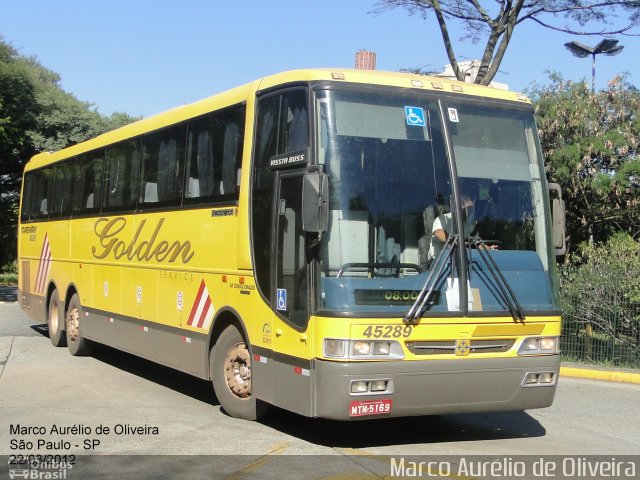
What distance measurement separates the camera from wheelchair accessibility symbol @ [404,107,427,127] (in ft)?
24.6

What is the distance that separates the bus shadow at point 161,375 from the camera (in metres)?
10.6

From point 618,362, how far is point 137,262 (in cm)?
818

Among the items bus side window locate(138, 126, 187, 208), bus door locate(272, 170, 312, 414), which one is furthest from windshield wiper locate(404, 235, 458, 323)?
bus side window locate(138, 126, 187, 208)

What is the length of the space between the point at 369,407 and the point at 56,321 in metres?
9.69

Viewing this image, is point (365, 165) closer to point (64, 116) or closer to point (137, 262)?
point (137, 262)

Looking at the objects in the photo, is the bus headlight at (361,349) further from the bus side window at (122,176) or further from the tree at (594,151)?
the tree at (594,151)

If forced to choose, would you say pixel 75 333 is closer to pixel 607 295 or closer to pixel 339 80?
pixel 339 80

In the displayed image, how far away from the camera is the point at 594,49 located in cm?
1969

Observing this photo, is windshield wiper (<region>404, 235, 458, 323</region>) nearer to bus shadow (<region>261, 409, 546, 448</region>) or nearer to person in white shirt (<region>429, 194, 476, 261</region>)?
person in white shirt (<region>429, 194, 476, 261</region>)

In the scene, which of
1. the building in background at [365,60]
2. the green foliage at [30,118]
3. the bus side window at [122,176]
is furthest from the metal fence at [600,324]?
the green foliage at [30,118]

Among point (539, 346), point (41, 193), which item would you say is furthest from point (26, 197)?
point (539, 346)

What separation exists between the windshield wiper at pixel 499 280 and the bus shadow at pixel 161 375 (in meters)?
4.01

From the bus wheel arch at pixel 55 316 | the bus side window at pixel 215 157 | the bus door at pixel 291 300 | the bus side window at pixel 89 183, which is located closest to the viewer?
the bus door at pixel 291 300

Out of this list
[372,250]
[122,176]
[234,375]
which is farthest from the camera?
[122,176]
